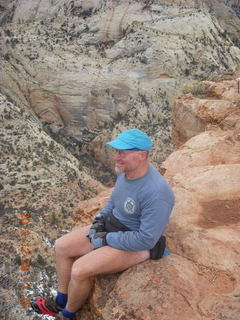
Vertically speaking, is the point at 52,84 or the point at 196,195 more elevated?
the point at 196,195

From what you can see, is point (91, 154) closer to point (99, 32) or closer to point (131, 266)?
point (99, 32)

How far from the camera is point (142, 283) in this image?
3291mm

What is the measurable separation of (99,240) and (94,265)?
0.30m

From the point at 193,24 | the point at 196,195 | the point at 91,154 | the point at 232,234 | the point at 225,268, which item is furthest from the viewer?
the point at 193,24

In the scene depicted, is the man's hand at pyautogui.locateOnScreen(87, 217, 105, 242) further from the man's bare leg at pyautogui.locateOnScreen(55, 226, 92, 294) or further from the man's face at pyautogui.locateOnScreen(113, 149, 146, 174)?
the man's face at pyautogui.locateOnScreen(113, 149, 146, 174)

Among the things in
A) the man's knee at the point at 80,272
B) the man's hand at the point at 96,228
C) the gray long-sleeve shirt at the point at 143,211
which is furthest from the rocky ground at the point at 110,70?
the man's knee at the point at 80,272

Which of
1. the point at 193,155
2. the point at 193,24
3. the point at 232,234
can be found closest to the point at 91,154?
the point at 193,24

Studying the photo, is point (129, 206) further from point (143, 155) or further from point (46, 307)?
point (46, 307)

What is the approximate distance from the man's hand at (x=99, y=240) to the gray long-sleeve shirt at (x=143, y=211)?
0.25ft

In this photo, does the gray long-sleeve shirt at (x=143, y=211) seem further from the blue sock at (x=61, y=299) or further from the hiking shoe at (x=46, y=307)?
the hiking shoe at (x=46, y=307)

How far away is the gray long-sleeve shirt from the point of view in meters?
3.21

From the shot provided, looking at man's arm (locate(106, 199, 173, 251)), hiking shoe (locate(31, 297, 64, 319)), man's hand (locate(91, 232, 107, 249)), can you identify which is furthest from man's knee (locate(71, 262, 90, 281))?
hiking shoe (locate(31, 297, 64, 319))

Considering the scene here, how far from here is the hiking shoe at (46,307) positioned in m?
3.63

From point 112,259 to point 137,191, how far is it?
734 millimetres
